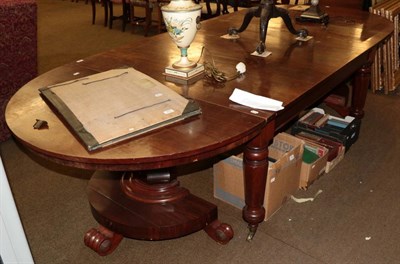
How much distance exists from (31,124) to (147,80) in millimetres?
447

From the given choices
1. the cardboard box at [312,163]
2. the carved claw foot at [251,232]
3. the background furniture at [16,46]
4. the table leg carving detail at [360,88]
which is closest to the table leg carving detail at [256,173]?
the carved claw foot at [251,232]

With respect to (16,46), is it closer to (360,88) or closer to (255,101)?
(255,101)

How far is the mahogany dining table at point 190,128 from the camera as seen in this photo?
1.16 metres

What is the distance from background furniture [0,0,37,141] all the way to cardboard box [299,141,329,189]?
1.79 metres

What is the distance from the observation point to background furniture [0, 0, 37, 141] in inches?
94.0

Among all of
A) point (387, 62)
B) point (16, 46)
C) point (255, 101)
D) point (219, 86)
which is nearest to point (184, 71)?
point (219, 86)

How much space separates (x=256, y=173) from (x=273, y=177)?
0.26m

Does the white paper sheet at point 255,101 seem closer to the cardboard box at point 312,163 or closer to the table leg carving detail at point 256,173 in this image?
the table leg carving detail at point 256,173

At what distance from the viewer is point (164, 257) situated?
1.73 metres

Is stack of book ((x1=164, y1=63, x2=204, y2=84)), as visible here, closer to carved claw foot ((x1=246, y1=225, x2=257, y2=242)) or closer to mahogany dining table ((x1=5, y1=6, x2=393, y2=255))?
mahogany dining table ((x1=5, y1=6, x2=393, y2=255))

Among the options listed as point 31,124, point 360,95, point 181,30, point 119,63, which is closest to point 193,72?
point 181,30

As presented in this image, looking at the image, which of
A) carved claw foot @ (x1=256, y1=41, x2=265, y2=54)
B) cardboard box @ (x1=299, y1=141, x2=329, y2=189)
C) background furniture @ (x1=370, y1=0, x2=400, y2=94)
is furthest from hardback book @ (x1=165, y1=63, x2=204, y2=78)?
background furniture @ (x1=370, y1=0, x2=400, y2=94)

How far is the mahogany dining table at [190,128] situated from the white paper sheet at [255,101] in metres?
0.02

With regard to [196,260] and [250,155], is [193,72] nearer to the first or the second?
[250,155]
